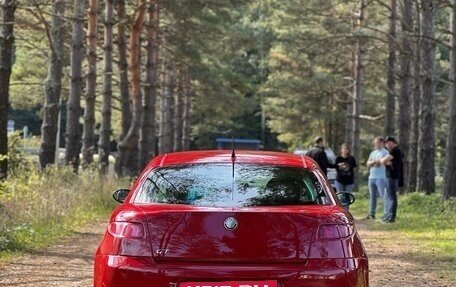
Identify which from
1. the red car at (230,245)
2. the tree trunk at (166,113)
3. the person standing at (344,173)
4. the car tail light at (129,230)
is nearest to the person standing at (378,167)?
the person standing at (344,173)

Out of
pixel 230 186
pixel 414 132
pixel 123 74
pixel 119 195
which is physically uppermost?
pixel 123 74

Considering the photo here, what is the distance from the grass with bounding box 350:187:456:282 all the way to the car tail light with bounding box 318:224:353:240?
3767 mm

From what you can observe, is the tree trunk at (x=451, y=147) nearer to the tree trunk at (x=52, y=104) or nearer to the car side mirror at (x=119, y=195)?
the tree trunk at (x=52, y=104)

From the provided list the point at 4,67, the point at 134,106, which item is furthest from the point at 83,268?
the point at 134,106

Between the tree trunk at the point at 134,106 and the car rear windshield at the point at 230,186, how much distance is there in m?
20.3

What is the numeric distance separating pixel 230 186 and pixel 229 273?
0.88m

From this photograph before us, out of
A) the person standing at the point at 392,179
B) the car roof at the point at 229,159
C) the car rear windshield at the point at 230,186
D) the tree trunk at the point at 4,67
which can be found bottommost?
the person standing at the point at 392,179

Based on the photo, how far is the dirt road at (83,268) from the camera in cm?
812

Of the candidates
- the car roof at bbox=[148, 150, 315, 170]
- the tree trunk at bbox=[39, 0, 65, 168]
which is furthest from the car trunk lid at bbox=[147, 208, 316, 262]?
the tree trunk at bbox=[39, 0, 65, 168]

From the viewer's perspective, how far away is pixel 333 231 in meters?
5.09

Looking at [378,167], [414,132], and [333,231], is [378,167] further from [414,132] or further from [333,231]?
[414,132]

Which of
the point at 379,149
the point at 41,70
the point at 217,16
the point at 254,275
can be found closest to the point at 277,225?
the point at 254,275

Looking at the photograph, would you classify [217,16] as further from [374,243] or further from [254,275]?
[254,275]

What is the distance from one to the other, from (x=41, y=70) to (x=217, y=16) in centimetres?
1021
